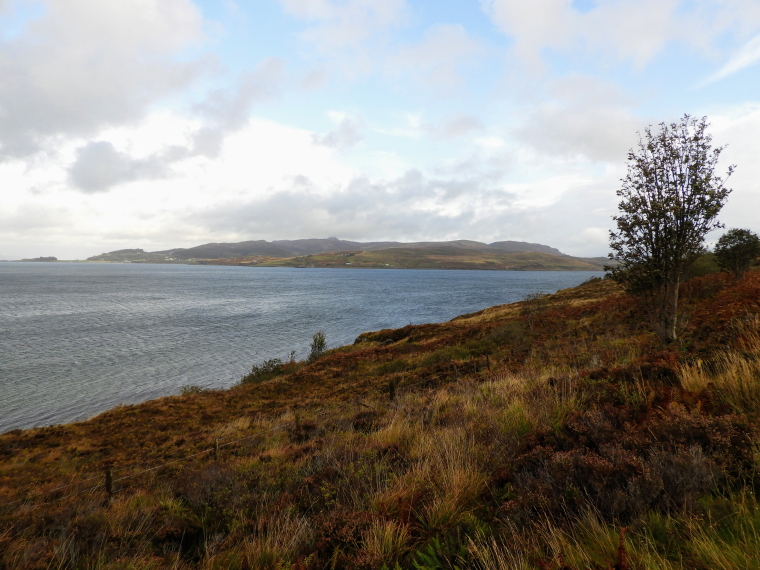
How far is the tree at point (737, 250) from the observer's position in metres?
23.7

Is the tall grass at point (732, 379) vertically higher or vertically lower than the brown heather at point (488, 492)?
higher

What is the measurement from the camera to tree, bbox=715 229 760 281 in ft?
77.6

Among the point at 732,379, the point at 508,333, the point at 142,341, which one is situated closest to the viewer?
the point at 732,379

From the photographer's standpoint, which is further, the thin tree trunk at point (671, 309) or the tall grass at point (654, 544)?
the thin tree trunk at point (671, 309)

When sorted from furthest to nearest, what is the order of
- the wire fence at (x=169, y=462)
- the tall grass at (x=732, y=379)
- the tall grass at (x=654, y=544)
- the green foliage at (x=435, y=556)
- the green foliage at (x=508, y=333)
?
1. the green foliage at (x=508, y=333)
2. the wire fence at (x=169, y=462)
3. the tall grass at (x=732, y=379)
4. the green foliage at (x=435, y=556)
5. the tall grass at (x=654, y=544)

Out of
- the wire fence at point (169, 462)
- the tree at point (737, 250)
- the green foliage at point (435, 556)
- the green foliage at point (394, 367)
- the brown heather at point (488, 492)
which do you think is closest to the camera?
the brown heather at point (488, 492)

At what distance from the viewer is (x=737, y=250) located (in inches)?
947

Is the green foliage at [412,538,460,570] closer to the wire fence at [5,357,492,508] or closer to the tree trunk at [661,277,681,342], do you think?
the wire fence at [5,357,492,508]

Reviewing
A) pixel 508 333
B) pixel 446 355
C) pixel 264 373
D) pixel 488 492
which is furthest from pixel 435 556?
pixel 264 373

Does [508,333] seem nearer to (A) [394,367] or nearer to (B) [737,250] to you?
(A) [394,367]

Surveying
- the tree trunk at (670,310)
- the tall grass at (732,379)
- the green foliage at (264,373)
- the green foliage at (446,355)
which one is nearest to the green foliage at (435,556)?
the tall grass at (732,379)

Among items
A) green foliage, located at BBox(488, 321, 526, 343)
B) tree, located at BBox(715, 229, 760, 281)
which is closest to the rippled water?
green foliage, located at BBox(488, 321, 526, 343)

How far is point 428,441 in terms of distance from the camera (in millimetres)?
5781

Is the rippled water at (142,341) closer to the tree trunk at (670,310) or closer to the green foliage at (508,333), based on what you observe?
the green foliage at (508,333)
